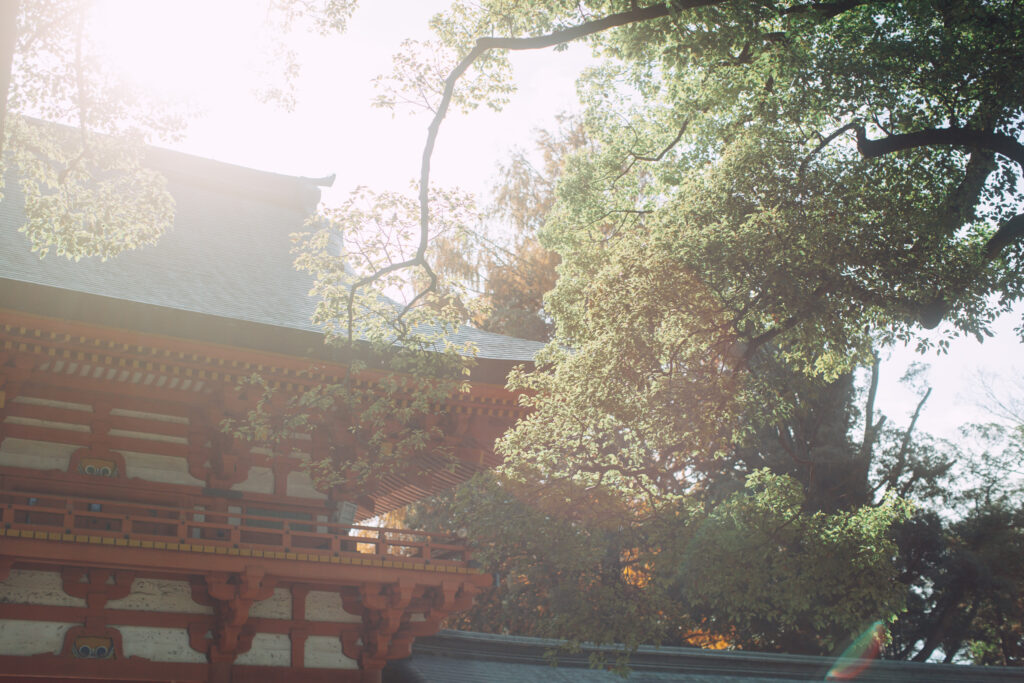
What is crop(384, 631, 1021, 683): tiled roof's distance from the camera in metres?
11.1

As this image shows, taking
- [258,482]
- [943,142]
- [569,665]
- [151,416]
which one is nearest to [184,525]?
[258,482]

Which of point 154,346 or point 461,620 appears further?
point 461,620

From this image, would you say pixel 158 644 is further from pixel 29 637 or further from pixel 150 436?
pixel 150 436

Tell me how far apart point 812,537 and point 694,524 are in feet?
4.90

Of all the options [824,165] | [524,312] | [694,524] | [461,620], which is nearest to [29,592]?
[694,524]

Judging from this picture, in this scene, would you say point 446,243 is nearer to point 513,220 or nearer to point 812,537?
point 513,220

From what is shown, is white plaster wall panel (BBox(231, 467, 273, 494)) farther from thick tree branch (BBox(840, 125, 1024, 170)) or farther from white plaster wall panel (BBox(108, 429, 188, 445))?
thick tree branch (BBox(840, 125, 1024, 170))

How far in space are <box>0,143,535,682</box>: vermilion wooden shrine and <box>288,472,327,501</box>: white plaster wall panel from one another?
0.06 feet

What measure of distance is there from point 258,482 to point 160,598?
1.70 metres

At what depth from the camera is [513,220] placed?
2125cm

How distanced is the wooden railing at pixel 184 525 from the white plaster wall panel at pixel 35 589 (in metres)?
0.53

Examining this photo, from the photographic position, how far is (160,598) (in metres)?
9.45

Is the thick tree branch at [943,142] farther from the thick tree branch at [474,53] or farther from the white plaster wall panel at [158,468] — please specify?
the white plaster wall panel at [158,468]

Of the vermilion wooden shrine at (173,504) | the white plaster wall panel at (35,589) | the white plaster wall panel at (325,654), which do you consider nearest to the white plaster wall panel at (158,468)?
the vermilion wooden shrine at (173,504)
